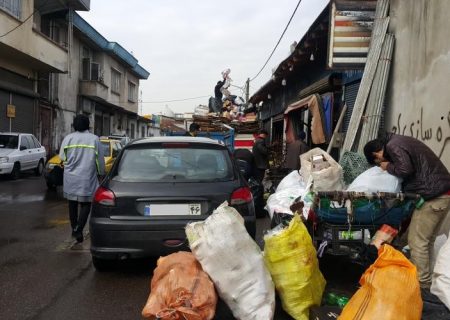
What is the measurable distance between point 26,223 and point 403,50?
6683mm

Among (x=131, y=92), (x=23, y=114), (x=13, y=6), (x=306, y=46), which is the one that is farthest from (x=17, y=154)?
(x=131, y=92)

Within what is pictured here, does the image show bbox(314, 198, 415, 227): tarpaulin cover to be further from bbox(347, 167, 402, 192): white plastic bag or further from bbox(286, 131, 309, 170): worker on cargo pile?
bbox(286, 131, 309, 170): worker on cargo pile

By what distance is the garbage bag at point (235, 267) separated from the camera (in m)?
3.49

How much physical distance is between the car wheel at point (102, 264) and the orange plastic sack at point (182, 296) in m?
1.80

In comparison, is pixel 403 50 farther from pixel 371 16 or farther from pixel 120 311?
pixel 120 311

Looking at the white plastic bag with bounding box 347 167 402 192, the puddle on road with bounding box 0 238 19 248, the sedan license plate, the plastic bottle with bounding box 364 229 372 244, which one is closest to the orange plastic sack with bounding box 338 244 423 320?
the plastic bottle with bounding box 364 229 372 244

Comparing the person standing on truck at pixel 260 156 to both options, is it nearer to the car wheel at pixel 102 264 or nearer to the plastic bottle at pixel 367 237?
the car wheel at pixel 102 264

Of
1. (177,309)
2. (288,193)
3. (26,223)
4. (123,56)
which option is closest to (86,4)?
(123,56)

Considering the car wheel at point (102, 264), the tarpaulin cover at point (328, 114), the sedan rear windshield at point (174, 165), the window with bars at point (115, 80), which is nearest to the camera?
the sedan rear windshield at point (174, 165)

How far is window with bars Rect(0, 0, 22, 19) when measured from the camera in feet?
55.2

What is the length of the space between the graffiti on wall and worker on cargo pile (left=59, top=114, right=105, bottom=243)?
4.20 metres

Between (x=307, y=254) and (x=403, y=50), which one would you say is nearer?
(x=307, y=254)

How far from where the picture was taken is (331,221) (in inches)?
177

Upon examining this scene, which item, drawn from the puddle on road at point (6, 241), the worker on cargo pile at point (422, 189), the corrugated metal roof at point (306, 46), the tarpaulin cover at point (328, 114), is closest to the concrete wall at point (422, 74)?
the worker on cargo pile at point (422, 189)
